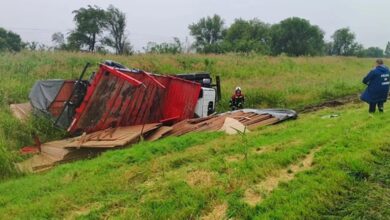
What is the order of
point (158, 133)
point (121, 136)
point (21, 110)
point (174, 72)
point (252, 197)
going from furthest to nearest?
point (174, 72), point (21, 110), point (158, 133), point (121, 136), point (252, 197)

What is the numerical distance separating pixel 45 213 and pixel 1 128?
5814mm

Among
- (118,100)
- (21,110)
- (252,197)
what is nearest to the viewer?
(252,197)

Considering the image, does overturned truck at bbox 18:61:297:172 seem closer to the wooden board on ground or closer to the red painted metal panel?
the red painted metal panel

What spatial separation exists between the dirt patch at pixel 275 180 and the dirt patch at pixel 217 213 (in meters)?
0.30

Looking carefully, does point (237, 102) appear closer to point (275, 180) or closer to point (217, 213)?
point (275, 180)

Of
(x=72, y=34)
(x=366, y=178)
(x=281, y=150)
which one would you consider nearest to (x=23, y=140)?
(x=281, y=150)

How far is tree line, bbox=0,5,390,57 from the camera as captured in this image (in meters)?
51.6

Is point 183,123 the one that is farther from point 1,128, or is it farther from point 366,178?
point 366,178

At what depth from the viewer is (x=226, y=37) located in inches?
2862

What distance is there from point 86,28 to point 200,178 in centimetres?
5269

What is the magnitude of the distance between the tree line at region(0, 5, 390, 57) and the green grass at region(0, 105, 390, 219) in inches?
871

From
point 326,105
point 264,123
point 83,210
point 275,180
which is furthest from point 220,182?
point 326,105

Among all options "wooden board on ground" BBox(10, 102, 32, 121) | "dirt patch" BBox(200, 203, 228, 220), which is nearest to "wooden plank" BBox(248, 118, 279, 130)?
"dirt patch" BBox(200, 203, 228, 220)

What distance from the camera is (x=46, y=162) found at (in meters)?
8.98
